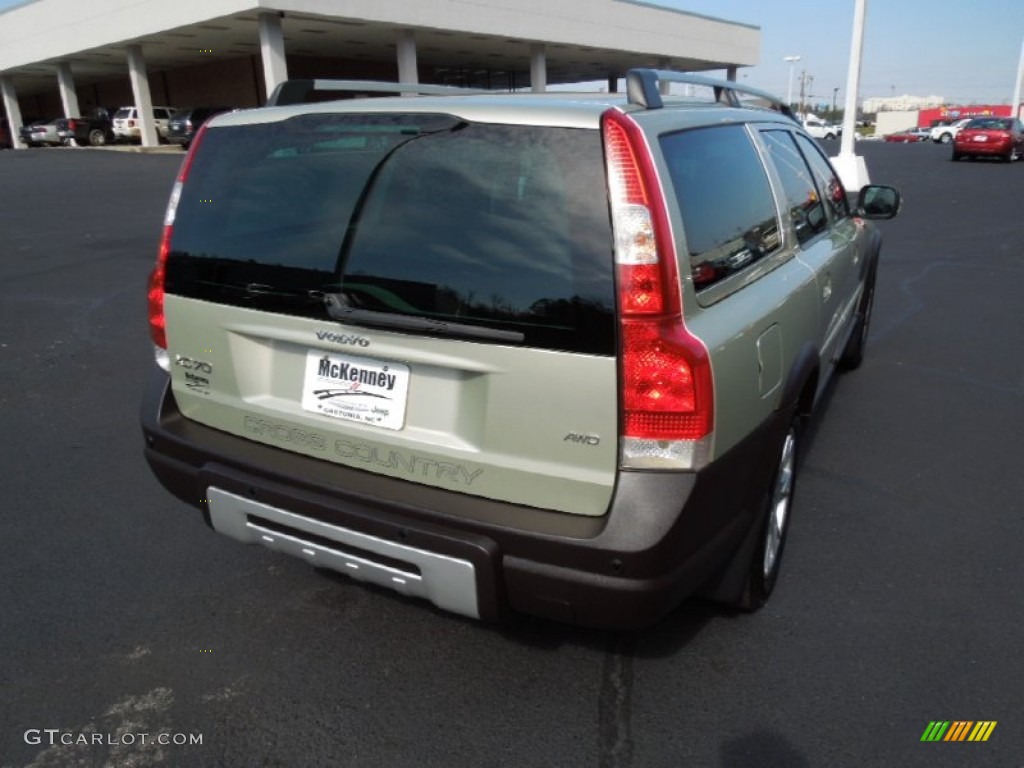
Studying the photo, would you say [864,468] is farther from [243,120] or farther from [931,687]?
[243,120]

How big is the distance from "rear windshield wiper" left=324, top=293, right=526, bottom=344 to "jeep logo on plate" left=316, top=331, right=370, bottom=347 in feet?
0.15

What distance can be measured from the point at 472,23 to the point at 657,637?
108 feet

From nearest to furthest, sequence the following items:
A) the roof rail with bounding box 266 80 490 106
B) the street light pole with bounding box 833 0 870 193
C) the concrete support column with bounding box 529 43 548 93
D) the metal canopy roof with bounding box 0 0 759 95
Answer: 1. the roof rail with bounding box 266 80 490 106
2. the street light pole with bounding box 833 0 870 193
3. the metal canopy roof with bounding box 0 0 759 95
4. the concrete support column with bounding box 529 43 548 93

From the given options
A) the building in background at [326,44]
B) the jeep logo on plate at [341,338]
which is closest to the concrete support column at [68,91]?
the building in background at [326,44]

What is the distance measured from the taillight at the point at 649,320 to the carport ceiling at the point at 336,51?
2909 centimetres

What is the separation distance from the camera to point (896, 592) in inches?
118

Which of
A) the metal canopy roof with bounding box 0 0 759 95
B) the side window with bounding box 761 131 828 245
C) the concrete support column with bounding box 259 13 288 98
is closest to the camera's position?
the side window with bounding box 761 131 828 245

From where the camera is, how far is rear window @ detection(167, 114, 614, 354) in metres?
2.08

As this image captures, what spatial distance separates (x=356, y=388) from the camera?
2.38 meters

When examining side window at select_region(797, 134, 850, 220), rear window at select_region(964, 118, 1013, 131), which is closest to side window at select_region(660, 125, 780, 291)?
side window at select_region(797, 134, 850, 220)

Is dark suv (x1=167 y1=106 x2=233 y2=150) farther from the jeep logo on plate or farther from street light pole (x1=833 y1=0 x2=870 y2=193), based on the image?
the jeep logo on plate

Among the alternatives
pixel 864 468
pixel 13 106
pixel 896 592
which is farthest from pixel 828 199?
pixel 13 106

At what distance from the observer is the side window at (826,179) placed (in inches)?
159

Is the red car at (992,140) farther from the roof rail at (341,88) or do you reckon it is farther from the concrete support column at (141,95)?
the concrete support column at (141,95)
